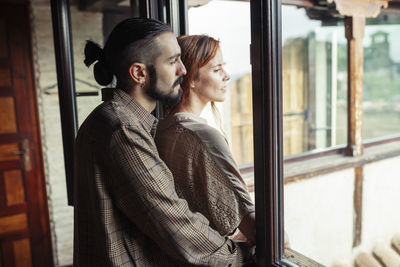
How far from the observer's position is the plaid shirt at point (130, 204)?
2.87ft

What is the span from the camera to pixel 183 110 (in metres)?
1.27

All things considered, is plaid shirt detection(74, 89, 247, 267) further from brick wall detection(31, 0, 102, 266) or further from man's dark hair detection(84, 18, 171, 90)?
brick wall detection(31, 0, 102, 266)

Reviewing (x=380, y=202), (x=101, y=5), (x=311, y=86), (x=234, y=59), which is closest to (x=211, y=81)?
(x=101, y=5)

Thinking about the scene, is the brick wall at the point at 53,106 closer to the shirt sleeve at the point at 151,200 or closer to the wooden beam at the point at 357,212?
the shirt sleeve at the point at 151,200

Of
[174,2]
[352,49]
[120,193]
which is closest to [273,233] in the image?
[120,193]

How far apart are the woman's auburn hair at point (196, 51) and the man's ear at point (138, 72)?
9.7 inches

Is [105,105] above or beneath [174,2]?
beneath

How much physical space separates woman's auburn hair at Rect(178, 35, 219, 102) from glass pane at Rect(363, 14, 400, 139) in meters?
8.43

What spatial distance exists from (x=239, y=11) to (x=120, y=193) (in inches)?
119

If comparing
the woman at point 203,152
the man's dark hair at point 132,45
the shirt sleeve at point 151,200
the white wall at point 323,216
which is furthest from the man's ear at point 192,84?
the white wall at point 323,216

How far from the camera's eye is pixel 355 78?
4.53 metres

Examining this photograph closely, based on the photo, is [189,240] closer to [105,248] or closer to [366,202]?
[105,248]

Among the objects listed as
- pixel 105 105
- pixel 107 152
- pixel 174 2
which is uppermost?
pixel 174 2

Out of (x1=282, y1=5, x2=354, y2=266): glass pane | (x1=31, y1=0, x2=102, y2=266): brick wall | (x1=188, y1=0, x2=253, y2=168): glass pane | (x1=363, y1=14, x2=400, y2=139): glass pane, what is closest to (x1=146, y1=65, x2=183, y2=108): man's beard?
(x1=188, y1=0, x2=253, y2=168): glass pane
